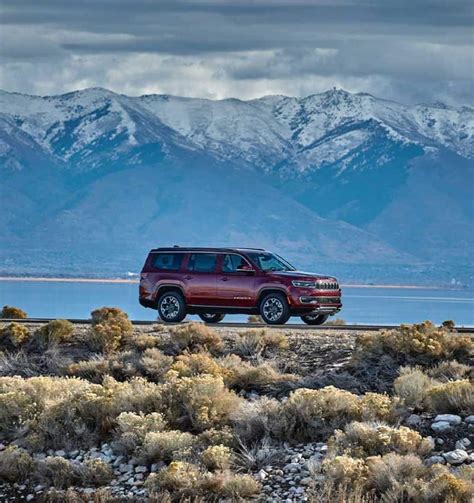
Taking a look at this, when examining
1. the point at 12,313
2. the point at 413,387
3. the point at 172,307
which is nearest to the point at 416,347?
the point at 413,387

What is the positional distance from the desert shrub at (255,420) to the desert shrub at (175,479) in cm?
169

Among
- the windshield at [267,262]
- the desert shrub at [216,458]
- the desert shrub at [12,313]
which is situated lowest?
the desert shrub at [216,458]

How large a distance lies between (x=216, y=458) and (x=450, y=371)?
251 inches

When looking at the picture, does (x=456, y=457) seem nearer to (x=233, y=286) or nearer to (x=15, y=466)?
(x=15, y=466)

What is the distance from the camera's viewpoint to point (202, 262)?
37.3 meters

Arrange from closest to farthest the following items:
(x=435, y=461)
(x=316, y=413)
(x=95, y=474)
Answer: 1. (x=435, y=461)
2. (x=95, y=474)
3. (x=316, y=413)

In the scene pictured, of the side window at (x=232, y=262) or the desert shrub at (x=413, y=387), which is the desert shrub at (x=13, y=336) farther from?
the desert shrub at (x=413, y=387)

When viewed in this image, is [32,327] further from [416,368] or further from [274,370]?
[416,368]

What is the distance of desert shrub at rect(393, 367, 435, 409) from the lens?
25.7 metres

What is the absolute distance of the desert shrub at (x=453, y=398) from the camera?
993 inches

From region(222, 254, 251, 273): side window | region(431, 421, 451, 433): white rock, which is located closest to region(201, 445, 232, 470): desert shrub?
region(431, 421, 451, 433): white rock

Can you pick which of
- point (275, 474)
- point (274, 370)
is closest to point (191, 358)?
point (274, 370)

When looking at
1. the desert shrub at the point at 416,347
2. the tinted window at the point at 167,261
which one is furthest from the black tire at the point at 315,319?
the desert shrub at the point at 416,347

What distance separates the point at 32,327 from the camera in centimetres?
3456
